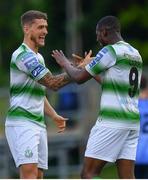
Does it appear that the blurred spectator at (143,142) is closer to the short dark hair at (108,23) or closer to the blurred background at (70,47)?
the short dark hair at (108,23)

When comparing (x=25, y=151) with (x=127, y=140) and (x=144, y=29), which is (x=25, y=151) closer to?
(x=127, y=140)

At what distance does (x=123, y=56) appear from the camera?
39.1 feet

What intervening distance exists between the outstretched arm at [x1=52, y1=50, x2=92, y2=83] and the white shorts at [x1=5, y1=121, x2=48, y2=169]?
2.32ft

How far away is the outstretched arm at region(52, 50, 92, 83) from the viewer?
12008 millimetres

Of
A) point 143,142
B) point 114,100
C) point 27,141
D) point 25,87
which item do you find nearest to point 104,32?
point 114,100

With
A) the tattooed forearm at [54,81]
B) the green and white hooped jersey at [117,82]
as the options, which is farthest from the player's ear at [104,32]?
the tattooed forearm at [54,81]

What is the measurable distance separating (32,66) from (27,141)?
81 cm

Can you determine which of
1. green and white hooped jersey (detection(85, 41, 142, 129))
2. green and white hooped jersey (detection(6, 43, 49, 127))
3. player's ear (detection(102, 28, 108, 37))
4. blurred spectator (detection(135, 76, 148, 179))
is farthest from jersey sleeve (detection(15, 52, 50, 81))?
blurred spectator (detection(135, 76, 148, 179))

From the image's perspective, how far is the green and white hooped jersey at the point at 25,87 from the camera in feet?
40.0

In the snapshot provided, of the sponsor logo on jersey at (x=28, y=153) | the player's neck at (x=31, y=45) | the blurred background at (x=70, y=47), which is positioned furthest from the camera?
the blurred background at (x=70, y=47)

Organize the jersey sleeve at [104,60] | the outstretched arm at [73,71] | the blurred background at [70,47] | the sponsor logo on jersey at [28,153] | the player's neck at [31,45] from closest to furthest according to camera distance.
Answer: the jersey sleeve at [104,60] → the outstretched arm at [73,71] → the sponsor logo on jersey at [28,153] → the player's neck at [31,45] → the blurred background at [70,47]

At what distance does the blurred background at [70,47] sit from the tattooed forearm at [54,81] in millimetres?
10651

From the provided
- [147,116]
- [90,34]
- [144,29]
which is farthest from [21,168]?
[90,34]

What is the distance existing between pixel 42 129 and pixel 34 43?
3.12 ft
